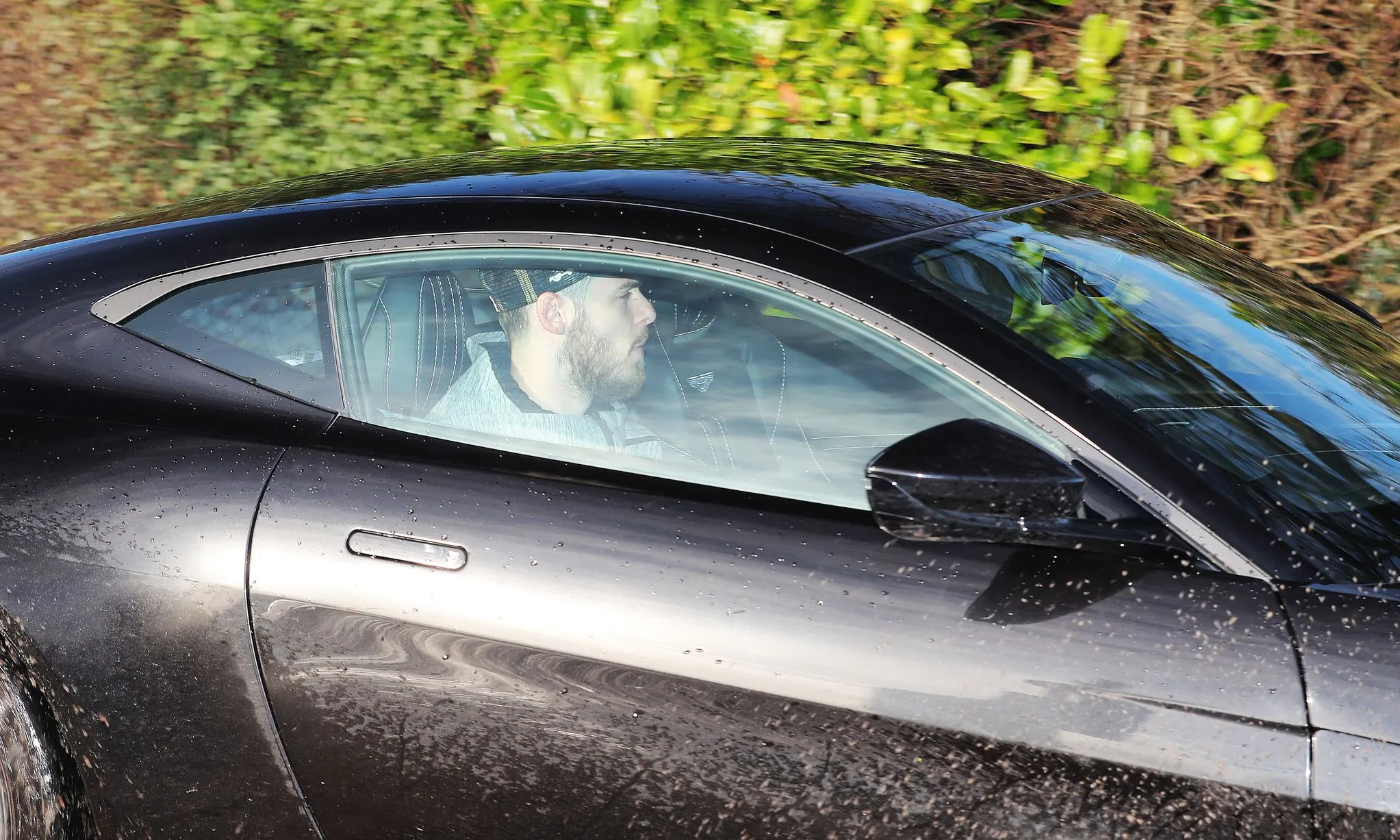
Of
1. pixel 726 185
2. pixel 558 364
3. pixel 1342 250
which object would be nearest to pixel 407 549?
pixel 558 364

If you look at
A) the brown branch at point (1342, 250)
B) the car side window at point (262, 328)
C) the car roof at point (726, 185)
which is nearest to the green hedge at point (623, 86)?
the brown branch at point (1342, 250)

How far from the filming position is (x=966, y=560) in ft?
6.29

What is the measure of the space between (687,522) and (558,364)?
438mm

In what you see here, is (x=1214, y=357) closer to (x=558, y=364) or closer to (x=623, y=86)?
(x=558, y=364)

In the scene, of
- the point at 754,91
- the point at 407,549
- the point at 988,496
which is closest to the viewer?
the point at 988,496

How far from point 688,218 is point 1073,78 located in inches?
123

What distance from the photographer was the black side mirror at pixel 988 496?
183cm

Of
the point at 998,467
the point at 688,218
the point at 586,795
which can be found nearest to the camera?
the point at 998,467

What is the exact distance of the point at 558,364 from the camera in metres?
2.32

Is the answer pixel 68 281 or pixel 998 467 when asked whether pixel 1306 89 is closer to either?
pixel 998 467

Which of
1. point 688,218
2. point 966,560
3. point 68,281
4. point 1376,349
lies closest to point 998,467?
point 966,560

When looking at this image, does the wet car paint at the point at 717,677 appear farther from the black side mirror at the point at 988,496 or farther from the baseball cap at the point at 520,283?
the baseball cap at the point at 520,283

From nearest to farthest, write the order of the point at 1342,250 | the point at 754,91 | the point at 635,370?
1. the point at 635,370
2. the point at 1342,250
3. the point at 754,91

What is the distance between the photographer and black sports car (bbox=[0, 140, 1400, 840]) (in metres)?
1.83
